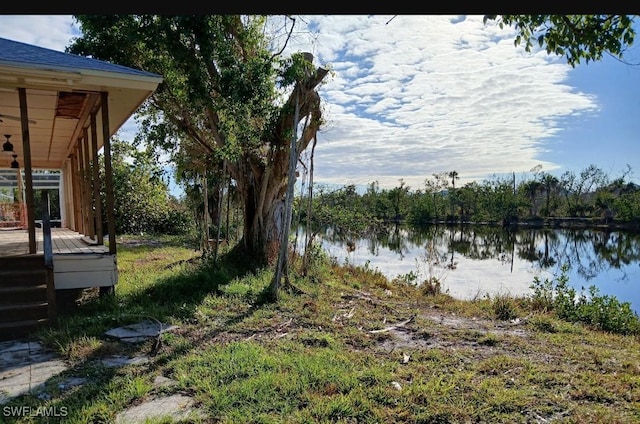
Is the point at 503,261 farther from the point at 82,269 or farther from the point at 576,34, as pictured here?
the point at 82,269

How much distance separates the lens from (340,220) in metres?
9.23

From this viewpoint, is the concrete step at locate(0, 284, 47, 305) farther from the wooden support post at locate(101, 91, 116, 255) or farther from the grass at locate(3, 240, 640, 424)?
the wooden support post at locate(101, 91, 116, 255)

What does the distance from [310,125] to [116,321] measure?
4.26 metres

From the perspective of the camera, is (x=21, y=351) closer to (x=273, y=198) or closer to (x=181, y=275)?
(x=181, y=275)

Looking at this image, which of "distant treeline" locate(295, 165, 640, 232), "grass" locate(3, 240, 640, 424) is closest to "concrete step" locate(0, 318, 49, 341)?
"grass" locate(3, 240, 640, 424)

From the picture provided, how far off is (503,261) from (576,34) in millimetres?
14614

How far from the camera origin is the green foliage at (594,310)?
6105 millimetres

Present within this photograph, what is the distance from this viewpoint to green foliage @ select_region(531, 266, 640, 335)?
6105 mm

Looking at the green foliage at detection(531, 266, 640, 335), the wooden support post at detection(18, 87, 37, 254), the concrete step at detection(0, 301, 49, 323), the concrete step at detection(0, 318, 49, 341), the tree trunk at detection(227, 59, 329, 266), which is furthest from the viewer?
the tree trunk at detection(227, 59, 329, 266)

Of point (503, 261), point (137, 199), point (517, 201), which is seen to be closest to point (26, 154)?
point (137, 199)

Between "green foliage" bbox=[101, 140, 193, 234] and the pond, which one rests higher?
"green foliage" bbox=[101, 140, 193, 234]

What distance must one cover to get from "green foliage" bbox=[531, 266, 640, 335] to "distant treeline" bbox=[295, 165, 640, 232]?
2459 centimetres

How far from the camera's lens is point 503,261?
54.3 ft

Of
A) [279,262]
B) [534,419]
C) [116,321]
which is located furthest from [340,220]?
[534,419]
